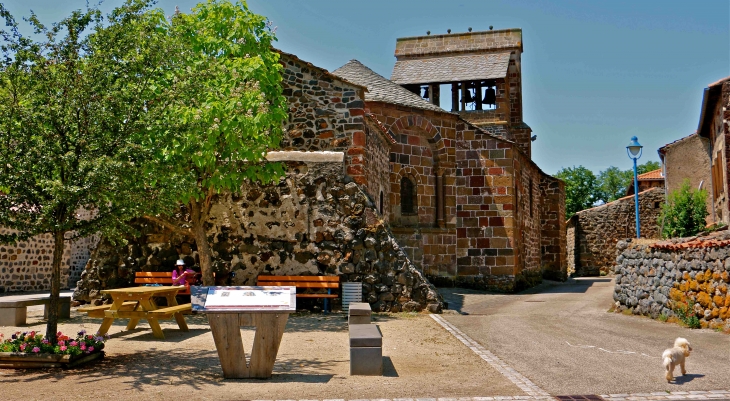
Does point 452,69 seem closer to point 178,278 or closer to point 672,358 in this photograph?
point 178,278

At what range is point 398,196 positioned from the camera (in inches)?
787

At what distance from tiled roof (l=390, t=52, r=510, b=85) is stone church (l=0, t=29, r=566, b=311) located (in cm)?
9

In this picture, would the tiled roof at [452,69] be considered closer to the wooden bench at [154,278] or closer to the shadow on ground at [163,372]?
the wooden bench at [154,278]

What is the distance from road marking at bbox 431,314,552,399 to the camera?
6.70m

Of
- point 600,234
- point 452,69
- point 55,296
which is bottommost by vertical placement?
point 55,296

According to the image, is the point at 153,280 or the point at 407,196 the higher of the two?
the point at 407,196

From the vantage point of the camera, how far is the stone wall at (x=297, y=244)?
14.0 meters

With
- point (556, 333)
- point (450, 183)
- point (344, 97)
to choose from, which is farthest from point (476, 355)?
point (450, 183)

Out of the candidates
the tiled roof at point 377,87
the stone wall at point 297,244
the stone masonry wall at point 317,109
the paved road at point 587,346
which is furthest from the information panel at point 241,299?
the tiled roof at point 377,87

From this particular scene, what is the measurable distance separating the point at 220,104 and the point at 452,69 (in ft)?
58.9

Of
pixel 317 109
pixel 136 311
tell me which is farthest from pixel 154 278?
pixel 317 109

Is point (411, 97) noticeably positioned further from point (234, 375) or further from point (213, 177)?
point (234, 375)

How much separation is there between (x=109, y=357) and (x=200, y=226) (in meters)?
4.86

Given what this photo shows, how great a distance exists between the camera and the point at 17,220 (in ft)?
27.3
